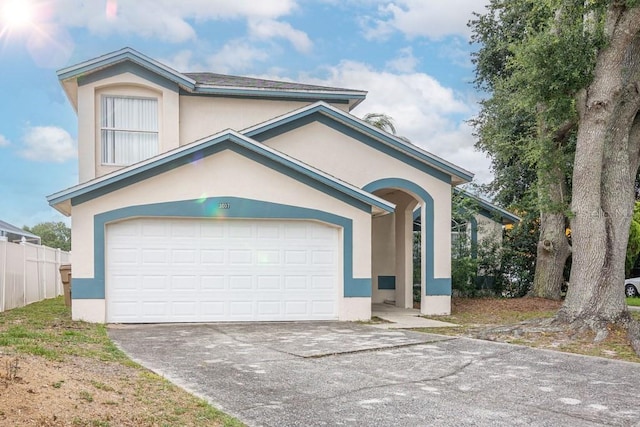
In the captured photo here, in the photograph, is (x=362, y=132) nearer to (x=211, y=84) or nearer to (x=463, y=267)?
(x=211, y=84)

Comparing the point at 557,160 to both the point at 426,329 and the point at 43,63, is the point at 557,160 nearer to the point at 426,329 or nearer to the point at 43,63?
the point at 426,329

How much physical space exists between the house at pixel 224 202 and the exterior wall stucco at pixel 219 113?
0.13ft

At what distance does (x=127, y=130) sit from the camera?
16531 millimetres

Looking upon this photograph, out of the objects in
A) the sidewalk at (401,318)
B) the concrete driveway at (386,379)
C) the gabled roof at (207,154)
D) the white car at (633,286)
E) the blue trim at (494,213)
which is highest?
the gabled roof at (207,154)

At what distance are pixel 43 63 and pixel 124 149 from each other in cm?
334

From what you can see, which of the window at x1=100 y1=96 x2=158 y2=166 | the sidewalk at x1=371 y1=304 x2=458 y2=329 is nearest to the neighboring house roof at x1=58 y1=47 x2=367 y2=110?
the window at x1=100 y1=96 x2=158 y2=166

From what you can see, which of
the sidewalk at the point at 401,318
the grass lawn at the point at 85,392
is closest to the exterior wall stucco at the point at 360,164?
the sidewalk at the point at 401,318

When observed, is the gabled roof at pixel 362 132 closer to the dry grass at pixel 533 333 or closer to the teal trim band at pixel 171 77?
the teal trim band at pixel 171 77

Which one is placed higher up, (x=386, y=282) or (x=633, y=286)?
(x=386, y=282)

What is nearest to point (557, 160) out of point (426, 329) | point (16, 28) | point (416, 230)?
point (426, 329)

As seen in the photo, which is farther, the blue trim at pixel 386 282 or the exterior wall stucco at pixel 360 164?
the blue trim at pixel 386 282

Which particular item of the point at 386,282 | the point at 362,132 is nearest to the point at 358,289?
the point at 362,132

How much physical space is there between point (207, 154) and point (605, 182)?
873 cm

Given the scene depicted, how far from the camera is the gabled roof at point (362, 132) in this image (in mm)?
15922
